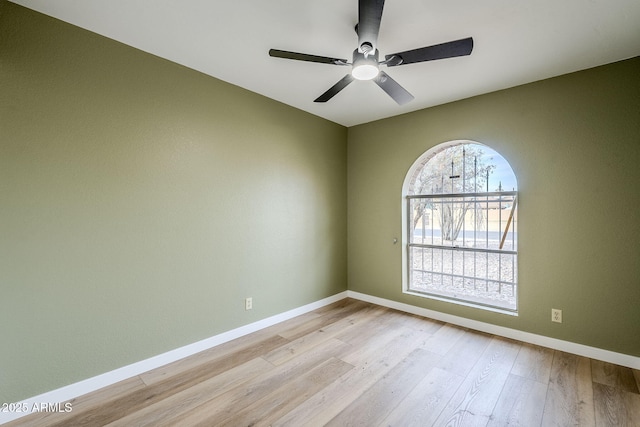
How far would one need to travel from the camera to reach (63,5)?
5.66 ft

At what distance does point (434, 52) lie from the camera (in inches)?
67.7

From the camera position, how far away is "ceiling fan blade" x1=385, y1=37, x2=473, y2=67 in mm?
1630

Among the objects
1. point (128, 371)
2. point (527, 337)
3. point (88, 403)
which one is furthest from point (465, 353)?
point (88, 403)

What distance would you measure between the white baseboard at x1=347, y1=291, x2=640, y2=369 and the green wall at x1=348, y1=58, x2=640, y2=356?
0.05 meters

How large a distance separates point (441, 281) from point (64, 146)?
159 inches

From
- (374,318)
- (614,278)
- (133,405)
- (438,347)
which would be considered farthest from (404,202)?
(133,405)

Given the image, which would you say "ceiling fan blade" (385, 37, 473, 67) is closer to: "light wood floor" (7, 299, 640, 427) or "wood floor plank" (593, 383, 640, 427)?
"light wood floor" (7, 299, 640, 427)

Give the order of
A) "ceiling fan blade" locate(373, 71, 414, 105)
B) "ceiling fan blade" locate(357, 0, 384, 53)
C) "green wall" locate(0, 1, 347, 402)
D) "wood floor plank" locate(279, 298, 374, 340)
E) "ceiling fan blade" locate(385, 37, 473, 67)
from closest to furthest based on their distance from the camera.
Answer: "ceiling fan blade" locate(357, 0, 384, 53) → "ceiling fan blade" locate(385, 37, 473, 67) → "green wall" locate(0, 1, 347, 402) → "ceiling fan blade" locate(373, 71, 414, 105) → "wood floor plank" locate(279, 298, 374, 340)

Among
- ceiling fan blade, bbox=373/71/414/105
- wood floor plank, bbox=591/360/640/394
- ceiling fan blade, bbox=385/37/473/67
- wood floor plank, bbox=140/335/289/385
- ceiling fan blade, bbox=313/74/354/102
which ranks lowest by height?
wood floor plank, bbox=140/335/289/385

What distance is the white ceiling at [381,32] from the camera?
173cm

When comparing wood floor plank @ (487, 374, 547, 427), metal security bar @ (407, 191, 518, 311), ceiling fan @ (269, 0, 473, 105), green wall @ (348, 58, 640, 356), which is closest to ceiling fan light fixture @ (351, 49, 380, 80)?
ceiling fan @ (269, 0, 473, 105)

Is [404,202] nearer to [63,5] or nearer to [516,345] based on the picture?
[516,345]

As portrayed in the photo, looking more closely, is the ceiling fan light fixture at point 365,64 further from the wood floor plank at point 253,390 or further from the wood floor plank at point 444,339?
the wood floor plank at point 444,339

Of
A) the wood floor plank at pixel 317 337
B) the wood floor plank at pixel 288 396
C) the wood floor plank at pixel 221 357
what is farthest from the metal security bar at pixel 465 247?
the wood floor plank at pixel 221 357
